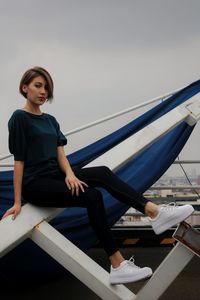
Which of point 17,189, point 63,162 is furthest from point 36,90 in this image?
point 17,189

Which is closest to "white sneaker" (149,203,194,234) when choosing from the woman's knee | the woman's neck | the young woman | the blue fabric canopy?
the young woman

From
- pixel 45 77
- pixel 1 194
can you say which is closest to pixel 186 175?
pixel 1 194

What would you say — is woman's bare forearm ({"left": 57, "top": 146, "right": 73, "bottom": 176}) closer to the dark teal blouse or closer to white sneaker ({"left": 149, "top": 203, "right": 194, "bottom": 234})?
the dark teal blouse

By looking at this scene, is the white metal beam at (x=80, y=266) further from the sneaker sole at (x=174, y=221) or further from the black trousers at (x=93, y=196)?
the sneaker sole at (x=174, y=221)

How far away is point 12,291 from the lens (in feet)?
8.59

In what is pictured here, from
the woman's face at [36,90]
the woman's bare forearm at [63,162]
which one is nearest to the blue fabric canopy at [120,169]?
the woman's bare forearm at [63,162]

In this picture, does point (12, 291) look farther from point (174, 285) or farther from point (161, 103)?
point (161, 103)

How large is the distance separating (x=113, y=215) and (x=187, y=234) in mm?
961

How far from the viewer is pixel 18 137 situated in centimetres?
166

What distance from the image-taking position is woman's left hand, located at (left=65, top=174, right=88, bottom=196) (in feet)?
5.18

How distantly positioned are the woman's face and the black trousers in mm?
353

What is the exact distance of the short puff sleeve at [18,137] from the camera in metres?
1.65

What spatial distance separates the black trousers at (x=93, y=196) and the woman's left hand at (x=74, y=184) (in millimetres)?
15

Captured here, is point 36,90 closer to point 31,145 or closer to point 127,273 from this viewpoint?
point 31,145
